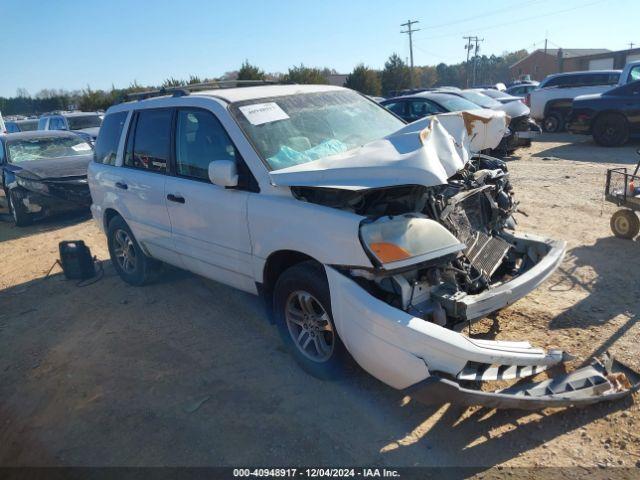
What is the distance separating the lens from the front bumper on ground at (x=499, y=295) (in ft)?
9.67

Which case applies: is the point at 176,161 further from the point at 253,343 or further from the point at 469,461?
the point at 469,461

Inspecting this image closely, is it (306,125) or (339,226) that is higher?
(306,125)

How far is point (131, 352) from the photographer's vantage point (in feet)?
14.0

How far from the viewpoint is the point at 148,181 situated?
4.72 meters

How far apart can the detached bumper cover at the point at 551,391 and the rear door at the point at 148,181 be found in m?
2.95

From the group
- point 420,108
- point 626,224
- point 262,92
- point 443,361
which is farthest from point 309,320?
point 420,108

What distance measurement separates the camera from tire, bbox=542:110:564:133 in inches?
654

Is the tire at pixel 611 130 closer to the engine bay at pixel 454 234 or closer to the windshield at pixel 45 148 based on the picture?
the engine bay at pixel 454 234

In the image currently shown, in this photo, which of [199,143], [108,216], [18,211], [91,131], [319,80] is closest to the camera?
[199,143]

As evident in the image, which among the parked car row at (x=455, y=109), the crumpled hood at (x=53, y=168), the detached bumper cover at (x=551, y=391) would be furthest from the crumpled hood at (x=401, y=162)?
the parked car row at (x=455, y=109)

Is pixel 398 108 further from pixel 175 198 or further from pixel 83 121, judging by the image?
pixel 83 121

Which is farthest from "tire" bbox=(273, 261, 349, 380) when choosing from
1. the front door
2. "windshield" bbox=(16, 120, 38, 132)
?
"windshield" bbox=(16, 120, 38, 132)

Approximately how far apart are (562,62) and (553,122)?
37.5 metres

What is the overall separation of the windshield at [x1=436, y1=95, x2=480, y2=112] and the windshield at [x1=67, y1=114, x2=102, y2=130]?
461 inches
